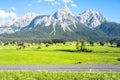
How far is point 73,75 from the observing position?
40.5 m

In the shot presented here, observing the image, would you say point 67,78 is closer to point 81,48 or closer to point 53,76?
point 53,76

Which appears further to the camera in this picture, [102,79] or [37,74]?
[37,74]

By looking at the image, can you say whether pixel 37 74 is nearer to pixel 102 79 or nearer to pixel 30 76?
pixel 30 76

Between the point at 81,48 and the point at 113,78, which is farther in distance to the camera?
the point at 81,48

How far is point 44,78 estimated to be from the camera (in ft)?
127

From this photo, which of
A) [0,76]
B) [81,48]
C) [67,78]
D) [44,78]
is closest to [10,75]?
[0,76]

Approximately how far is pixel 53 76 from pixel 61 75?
4.24 feet

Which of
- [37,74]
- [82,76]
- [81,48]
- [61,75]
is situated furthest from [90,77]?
[81,48]

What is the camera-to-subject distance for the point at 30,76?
1570 inches

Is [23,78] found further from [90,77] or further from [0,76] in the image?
[90,77]

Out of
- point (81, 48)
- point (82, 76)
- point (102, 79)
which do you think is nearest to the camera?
point (102, 79)

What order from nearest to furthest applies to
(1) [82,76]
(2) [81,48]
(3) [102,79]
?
1. (3) [102,79]
2. (1) [82,76]
3. (2) [81,48]

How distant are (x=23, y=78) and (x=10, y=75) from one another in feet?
12.0

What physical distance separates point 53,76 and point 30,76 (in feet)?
11.0
